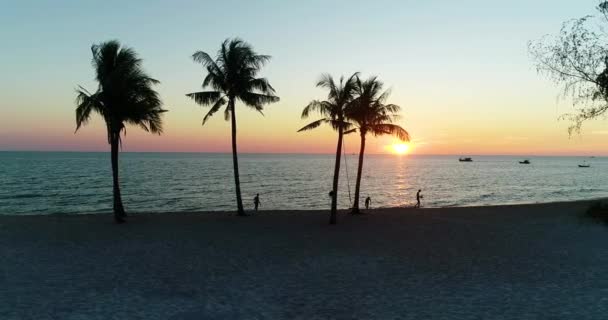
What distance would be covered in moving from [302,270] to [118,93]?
15938 millimetres

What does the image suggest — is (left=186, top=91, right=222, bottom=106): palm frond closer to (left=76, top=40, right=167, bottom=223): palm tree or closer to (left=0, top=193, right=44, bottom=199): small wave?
(left=76, top=40, right=167, bottom=223): palm tree

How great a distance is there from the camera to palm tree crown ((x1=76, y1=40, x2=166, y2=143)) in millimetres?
23953

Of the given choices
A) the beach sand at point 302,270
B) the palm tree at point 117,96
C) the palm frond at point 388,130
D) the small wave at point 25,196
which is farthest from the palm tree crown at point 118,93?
the small wave at point 25,196

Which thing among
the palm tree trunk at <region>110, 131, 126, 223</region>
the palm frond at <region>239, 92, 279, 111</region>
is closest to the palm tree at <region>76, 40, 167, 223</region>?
the palm tree trunk at <region>110, 131, 126, 223</region>

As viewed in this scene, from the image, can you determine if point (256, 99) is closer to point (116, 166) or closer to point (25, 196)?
point (116, 166)

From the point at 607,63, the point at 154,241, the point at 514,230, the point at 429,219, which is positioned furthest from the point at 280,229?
the point at 607,63

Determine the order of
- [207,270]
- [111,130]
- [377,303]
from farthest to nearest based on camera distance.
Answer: [111,130] → [207,270] → [377,303]

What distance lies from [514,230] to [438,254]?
8.83 m

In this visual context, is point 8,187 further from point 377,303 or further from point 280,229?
point 377,303

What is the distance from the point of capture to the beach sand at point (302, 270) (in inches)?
404

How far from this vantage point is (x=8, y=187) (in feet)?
204

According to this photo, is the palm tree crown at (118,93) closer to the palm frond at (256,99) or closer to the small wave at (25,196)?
the palm frond at (256,99)

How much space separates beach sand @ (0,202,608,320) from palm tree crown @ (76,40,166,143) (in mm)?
6379

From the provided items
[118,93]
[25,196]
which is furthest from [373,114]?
[25,196]
